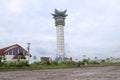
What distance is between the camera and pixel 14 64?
1480 inches

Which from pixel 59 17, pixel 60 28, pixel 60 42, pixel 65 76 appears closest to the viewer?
pixel 65 76

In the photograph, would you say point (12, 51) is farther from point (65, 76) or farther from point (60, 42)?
point (65, 76)

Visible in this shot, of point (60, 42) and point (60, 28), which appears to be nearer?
point (60, 42)

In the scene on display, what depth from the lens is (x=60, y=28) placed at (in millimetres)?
87562

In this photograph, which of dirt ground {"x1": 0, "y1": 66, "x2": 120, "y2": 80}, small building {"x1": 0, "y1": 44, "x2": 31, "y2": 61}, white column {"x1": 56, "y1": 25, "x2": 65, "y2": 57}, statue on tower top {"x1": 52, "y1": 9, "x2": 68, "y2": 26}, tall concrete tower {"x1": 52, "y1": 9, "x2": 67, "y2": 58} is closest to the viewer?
dirt ground {"x1": 0, "y1": 66, "x2": 120, "y2": 80}

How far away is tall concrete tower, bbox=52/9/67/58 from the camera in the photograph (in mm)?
86625

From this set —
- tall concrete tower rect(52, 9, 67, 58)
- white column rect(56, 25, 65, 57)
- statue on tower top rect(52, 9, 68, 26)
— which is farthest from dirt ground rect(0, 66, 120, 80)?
statue on tower top rect(52, 9, 68, 26)

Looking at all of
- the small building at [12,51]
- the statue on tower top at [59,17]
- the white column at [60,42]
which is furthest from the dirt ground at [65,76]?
the statue on tower top at [59,17]

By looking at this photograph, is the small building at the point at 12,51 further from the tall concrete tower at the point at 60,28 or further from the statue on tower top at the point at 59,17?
the statue on tower top at the point at 59,17

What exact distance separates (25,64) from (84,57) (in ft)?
62.2

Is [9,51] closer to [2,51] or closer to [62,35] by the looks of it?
[2,51]

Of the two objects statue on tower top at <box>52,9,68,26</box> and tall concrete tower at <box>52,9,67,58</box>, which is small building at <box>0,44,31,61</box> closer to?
tall concrete tower at <box>52,9,67,58</box>

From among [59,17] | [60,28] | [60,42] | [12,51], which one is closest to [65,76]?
[12,51]

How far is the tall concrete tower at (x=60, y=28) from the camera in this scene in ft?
284
